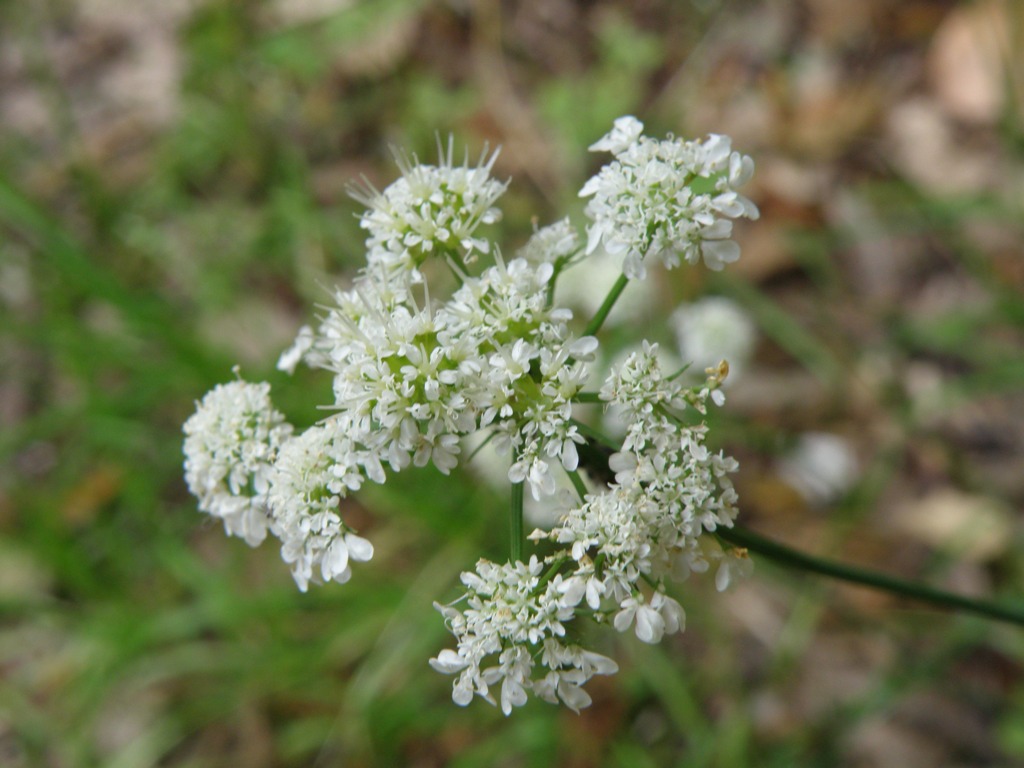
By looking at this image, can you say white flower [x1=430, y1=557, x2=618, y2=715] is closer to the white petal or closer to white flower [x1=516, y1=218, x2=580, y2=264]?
the white petal

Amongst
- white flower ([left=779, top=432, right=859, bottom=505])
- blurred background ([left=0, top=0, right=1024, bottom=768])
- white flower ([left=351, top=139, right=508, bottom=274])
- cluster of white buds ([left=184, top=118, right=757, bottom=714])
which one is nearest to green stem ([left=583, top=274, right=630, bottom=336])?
cluster of white buds ([left=184, top=118, right=757, bottom=714])

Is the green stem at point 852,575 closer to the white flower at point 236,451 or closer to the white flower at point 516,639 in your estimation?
the white flower at point 516,639

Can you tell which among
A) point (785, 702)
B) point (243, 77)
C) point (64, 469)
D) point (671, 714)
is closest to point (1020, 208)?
point (785, 702)

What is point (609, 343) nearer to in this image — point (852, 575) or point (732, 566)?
point (852, 575)

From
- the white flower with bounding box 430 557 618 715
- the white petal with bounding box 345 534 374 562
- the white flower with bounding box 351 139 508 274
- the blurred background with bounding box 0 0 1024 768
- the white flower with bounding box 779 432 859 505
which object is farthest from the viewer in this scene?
the white flower with bounding box 779 432 859 505

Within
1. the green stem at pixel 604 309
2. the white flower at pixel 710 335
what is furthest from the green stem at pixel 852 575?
the white flower at pixel 710 335

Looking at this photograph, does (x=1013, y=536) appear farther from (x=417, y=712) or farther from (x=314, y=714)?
(x=314, y=714)
